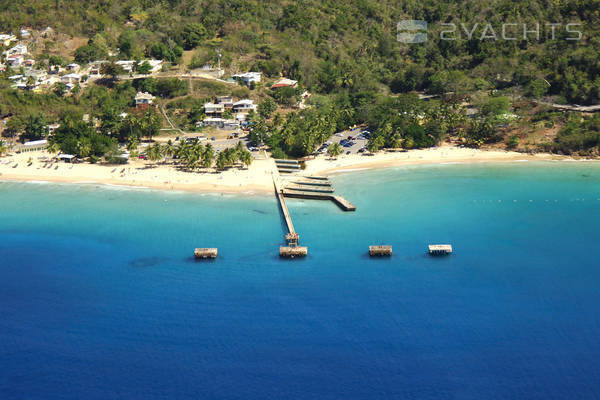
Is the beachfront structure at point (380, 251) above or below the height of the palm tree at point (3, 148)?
below

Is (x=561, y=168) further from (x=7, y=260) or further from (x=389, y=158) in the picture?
(x=7, y=260)

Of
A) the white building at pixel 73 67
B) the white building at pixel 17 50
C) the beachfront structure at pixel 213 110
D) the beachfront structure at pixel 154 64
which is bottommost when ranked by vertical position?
the beachfront structure at pixel 213 110

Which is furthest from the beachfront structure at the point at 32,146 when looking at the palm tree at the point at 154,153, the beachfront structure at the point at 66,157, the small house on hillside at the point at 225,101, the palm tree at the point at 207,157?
the small house on hillside at the point at 225,101

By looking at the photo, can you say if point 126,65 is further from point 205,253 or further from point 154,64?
point 205,253

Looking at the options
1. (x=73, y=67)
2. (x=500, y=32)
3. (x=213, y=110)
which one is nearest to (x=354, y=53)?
(x=500, y=32)

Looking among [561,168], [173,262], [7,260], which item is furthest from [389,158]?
[7,260]

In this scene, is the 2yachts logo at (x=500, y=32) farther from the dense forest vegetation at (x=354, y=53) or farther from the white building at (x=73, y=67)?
the white building at (x=73, y=67)
